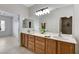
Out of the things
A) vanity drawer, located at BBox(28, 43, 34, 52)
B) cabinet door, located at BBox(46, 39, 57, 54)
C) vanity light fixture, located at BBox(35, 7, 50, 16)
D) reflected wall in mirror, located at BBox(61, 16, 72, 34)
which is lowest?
vanity drawer, located at BBox(28, 43, 34, 52)

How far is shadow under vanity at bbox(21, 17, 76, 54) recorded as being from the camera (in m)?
2.09

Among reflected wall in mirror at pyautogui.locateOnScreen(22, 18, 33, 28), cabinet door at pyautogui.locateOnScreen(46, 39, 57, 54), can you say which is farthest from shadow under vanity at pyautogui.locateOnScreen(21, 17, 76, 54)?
reflected wall in mirror at pyautogui.locateOnScreen(22, 18, 33, 28)

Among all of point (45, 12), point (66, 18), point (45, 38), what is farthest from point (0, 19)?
point (66, 18)

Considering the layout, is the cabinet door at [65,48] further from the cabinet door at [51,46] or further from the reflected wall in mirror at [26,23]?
the reflected wall in mirror at [26,23]

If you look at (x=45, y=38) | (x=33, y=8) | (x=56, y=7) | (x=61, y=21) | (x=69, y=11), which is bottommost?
(x=45, y=38)

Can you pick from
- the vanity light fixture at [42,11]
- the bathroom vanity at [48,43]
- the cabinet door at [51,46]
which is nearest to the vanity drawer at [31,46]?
the bathroom vanity at [48,43]

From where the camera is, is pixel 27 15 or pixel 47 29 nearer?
pixel 47 29

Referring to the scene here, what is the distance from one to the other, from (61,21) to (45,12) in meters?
1.19

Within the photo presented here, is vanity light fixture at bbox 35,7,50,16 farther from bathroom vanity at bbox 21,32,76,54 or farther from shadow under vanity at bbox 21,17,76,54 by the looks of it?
bathroom vanity at bbox 21,32,76,54

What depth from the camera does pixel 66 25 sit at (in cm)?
262

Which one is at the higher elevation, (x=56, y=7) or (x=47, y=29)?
(x=56, y=7)

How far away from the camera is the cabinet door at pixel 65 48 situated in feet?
6.38

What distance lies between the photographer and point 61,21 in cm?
275

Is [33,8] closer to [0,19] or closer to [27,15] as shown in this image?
[27,15]
